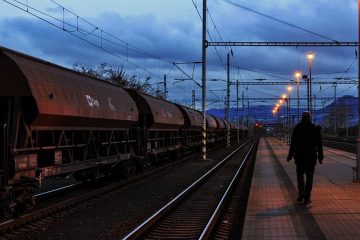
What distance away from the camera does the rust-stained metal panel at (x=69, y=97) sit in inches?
482

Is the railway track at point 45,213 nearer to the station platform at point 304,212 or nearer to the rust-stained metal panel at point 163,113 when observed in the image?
the station platform at point 304,212

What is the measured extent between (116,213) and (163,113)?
1500 cm

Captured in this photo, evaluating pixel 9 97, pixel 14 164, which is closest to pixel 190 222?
pixel 14 164

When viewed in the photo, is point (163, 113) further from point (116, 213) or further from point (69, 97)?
point (116, 213)

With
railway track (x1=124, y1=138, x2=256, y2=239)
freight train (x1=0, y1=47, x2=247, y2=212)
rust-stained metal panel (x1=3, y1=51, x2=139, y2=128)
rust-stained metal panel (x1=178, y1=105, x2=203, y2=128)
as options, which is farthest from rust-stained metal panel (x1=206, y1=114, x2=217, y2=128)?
railway track (x1=124, y1=138, x2=256, y2=239)

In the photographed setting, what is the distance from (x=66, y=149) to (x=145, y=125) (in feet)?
31.4

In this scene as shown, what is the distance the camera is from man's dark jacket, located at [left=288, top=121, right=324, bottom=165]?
1199 cm

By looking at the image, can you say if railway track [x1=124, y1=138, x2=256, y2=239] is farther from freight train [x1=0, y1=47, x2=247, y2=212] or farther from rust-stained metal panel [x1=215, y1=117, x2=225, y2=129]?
rust-stained metal panel [x1=215, y1=117, x2=225, y2=129]

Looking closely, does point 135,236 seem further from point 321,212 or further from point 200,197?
point 200,197

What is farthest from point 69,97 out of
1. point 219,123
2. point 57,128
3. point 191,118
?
point 219,123

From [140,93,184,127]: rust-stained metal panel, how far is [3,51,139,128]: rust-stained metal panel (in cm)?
530

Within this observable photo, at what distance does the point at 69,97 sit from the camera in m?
14.2

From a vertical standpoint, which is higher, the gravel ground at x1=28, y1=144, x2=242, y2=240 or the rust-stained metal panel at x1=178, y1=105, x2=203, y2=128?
the rust-stained metal panel at x1=178, y1=105, x2=203, y2=128

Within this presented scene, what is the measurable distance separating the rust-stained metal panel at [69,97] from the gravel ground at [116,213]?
2.24 metres
